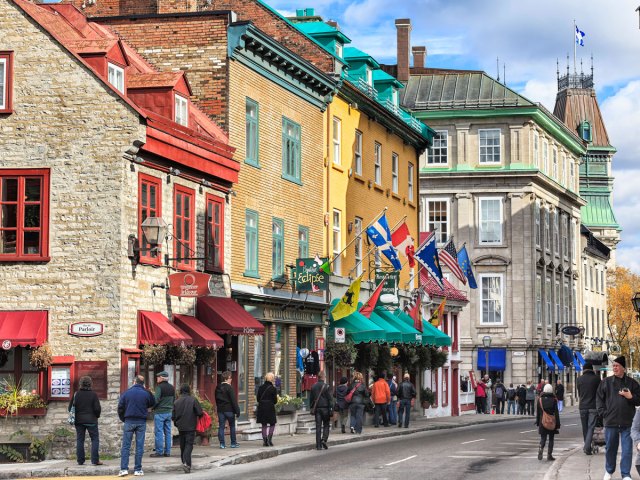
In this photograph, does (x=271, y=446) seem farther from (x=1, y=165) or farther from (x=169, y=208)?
(x=1, y=165)

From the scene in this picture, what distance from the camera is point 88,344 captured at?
2695 cm

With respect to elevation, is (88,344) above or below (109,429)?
above

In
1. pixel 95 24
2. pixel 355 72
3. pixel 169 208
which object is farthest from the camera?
pixel 355 72

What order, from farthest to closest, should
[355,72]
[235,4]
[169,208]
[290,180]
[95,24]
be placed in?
1. [355,72]
2. [235,4]
3. [290,180]
4. [95,24]
5. [169,208]

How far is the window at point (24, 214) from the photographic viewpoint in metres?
27.4

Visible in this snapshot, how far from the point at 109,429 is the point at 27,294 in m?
3.30

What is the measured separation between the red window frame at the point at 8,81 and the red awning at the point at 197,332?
594cm

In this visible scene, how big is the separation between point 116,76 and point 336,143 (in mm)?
15195

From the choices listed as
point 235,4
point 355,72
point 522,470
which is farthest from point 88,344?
point 355,72

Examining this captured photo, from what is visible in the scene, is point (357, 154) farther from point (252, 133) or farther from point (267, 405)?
point (267, 405)

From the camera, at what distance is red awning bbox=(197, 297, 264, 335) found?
30.9 metres

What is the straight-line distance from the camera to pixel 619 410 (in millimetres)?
20156

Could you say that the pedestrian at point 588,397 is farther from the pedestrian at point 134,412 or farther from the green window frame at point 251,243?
the green window frame at point 251,243

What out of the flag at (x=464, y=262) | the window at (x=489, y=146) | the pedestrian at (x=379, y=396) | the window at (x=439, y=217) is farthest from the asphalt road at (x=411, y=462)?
the window at (x=489, y=146)
